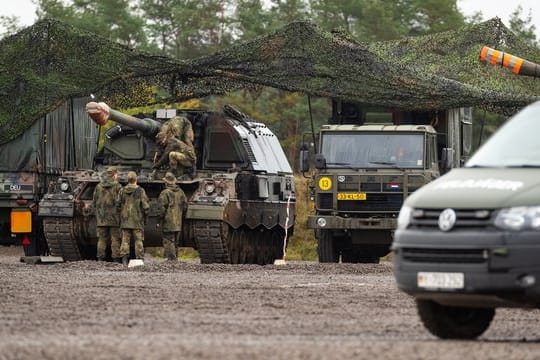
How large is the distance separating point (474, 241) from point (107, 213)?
16662 mm

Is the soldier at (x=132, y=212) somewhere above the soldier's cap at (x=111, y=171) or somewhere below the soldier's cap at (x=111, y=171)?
below

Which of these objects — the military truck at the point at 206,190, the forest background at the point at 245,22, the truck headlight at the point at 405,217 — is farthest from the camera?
the forest background at the point at 245,22

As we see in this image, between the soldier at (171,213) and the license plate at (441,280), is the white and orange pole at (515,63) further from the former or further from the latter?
the soldier at (171,213)

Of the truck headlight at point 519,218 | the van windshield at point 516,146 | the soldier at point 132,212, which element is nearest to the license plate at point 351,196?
the soldier at point 132,212

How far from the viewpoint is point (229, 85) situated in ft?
101

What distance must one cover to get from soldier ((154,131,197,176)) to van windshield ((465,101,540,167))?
15650mm

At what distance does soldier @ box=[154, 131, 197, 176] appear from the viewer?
96.7ft

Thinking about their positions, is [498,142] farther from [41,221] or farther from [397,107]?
[41,221]

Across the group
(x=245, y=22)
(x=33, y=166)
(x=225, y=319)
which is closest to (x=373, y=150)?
(x=33, y=166)

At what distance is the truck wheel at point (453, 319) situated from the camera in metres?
13.3

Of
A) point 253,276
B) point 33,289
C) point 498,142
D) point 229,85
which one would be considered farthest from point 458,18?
point 498,142

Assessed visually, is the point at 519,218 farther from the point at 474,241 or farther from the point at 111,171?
the point at 111,171

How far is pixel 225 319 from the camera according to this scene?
599 inches

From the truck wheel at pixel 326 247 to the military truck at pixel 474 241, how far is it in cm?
1589
